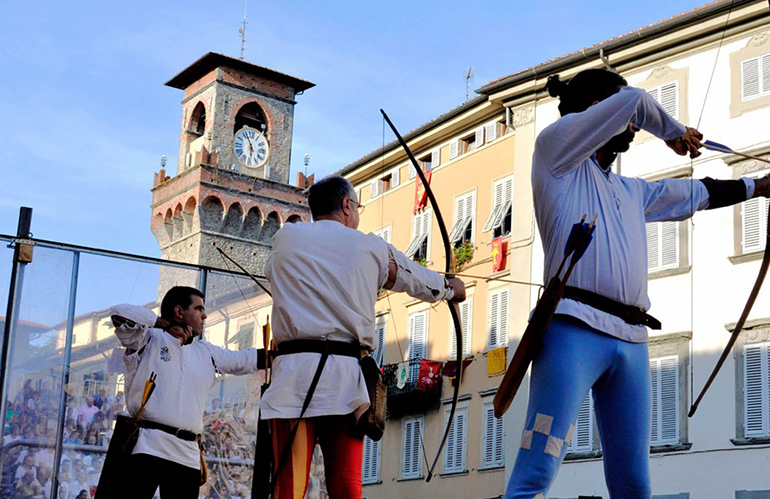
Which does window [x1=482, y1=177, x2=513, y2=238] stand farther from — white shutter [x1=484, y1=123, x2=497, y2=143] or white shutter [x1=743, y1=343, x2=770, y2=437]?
white shutter [x1=743, y1=343, x2=770, y2=437]

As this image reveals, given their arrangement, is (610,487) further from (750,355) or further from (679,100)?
(679,100)

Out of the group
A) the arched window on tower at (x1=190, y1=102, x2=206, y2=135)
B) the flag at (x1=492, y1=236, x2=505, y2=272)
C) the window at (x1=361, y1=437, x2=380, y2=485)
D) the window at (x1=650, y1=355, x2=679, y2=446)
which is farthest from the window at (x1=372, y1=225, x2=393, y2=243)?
the arched window on tower at (x1=190, y1=102, x2=206, y2=135)

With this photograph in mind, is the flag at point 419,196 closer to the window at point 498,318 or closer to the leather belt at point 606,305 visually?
the window at point 498,318

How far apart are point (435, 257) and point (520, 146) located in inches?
169

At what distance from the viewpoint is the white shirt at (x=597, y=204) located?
12.8ft

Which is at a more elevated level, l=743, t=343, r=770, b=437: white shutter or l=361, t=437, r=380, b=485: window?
l=743, t=343, r=770, b=437: white shutter

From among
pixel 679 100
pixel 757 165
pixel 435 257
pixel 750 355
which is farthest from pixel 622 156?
pixel 435 257

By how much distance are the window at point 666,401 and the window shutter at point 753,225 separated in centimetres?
240

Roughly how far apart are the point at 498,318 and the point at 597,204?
77.1 ft

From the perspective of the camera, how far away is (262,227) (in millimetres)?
59062

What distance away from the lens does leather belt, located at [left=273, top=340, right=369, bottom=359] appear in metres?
4.44

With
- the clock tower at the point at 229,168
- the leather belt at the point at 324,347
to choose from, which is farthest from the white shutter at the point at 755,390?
the clock tower at the point at 229,168

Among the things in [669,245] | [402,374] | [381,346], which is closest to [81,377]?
[669,245]

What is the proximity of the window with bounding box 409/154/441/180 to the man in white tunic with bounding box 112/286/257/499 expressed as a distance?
24.6 metres
